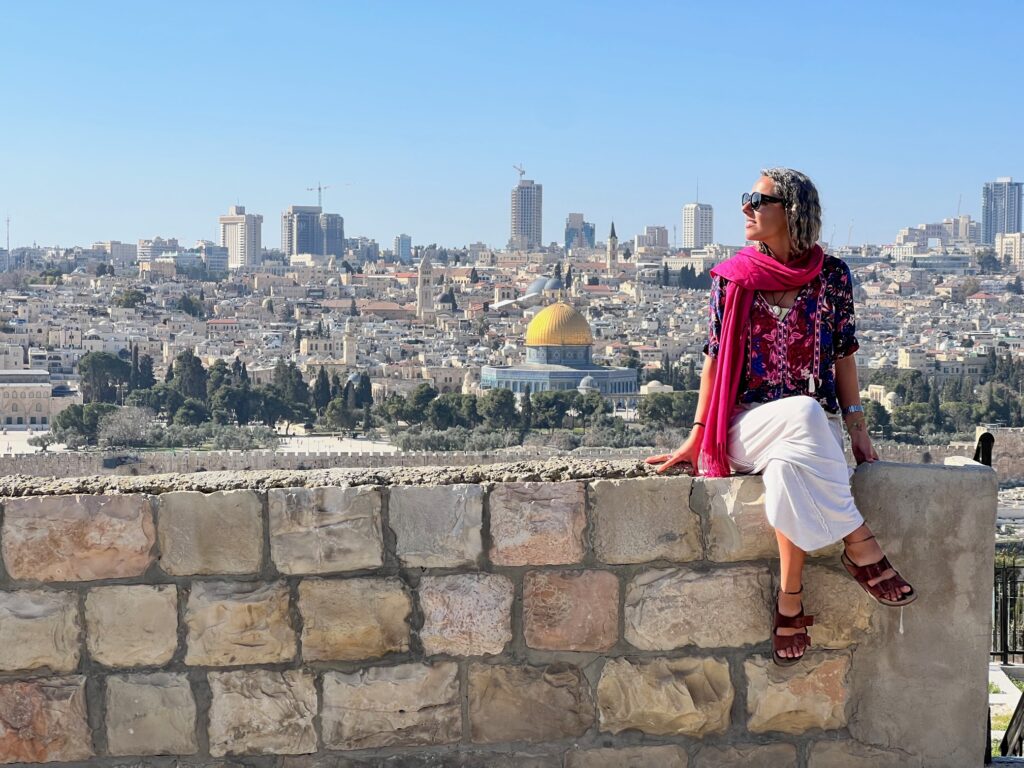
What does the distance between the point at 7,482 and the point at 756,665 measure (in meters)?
1.20

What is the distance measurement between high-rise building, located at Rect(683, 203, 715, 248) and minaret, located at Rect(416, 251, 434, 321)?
281 ft

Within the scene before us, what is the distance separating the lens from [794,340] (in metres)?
2.80

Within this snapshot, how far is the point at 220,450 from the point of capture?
4625cm

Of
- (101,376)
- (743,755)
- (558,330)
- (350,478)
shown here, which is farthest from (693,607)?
(558,330)

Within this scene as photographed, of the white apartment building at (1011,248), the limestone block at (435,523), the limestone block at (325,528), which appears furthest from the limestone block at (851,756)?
the white apartment building at (1011,248)

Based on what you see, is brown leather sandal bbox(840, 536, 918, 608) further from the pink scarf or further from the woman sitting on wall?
the pink scarf

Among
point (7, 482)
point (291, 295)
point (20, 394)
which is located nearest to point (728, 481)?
point (7, 482)

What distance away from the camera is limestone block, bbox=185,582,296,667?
2.66m

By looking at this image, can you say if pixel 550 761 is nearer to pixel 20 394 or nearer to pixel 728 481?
pixel 728 481

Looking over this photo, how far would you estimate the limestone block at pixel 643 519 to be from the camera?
268cm

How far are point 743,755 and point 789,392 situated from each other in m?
0.57

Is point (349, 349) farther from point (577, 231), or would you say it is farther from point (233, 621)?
point (577, 231)

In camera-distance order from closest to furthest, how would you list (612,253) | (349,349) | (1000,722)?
(1000,722)
(349,349)
(612,253)

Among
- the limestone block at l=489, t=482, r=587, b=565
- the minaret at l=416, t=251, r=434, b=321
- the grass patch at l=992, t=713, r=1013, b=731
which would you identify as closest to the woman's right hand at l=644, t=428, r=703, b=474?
the limestone block at l=489, t=482, r=587, b=565
